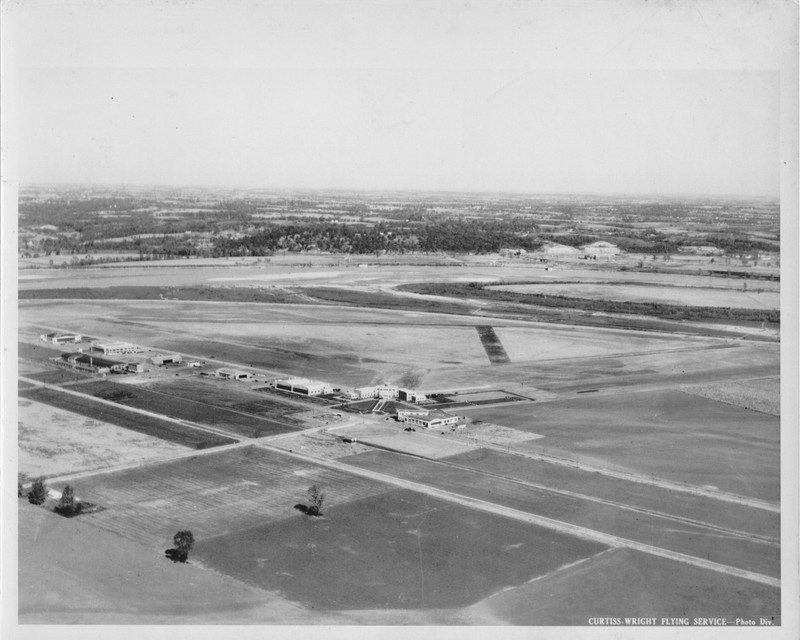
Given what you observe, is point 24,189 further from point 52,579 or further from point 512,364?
point 512,364

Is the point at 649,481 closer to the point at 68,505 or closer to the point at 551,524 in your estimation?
the point at 551,524

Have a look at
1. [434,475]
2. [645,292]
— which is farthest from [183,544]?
[645,292]

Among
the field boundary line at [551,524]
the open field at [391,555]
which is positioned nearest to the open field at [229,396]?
the field boundary line at [551,524]

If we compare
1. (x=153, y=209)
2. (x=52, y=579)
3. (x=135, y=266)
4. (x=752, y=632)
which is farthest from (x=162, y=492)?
(x=135, y=266)

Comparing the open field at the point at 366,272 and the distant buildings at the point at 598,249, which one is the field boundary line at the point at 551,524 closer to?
the open field at the point at 366,272

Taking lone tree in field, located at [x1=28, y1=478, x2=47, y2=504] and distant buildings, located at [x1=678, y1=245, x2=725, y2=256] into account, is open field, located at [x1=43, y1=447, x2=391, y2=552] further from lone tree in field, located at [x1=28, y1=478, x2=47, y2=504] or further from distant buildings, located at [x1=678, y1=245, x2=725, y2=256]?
distant buildings, located at [x1=678, y1=245, x2=725, y2=256]

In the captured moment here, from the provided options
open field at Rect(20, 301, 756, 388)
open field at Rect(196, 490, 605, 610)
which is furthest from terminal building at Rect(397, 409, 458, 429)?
open field at Rect(196, 490, 605, 610)
